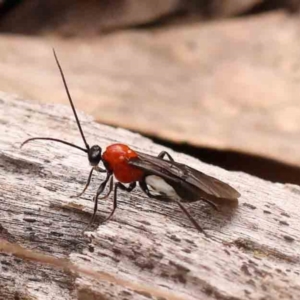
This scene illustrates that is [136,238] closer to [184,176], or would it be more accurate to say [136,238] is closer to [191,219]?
[191,219]

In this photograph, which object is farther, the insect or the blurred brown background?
the blurred brown background

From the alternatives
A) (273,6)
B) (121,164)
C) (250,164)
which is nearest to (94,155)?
(121,164)

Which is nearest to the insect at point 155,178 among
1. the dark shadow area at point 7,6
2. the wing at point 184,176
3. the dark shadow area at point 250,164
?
the wing at point 184,176

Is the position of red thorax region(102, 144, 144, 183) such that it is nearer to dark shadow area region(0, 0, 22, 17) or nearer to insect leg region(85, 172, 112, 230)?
insect leg region(85, 172, 112, 230)

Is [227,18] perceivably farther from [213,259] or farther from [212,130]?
[213,259]

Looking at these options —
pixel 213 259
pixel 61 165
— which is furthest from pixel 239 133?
pixel 213 259

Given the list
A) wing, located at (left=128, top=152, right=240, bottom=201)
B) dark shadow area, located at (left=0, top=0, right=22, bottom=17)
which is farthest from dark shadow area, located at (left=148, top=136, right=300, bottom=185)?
dark shadow area, located at (left=0, top=0, right=22, bottom=17)
